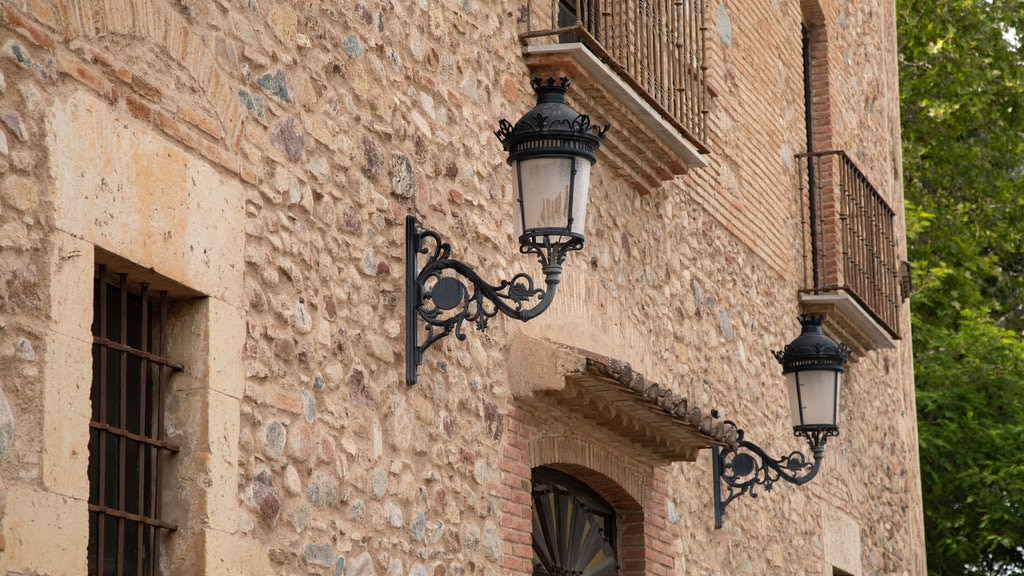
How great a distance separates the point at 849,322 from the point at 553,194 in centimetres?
673

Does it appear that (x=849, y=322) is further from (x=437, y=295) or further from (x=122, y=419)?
(x=122, y=419)

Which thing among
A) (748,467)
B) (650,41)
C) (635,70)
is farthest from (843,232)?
(635,70)

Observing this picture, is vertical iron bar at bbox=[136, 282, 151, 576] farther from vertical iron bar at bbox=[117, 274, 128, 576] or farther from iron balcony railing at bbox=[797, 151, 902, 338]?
iron balcony railing at bbox=[797, 151, 902, 338]

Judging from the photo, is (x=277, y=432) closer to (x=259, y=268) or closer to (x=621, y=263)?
(x=259, y=268)

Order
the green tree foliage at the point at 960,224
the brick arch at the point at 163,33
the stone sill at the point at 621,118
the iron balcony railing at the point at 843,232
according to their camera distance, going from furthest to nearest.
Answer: the green tree foliage at the point at 960,224 < the iron balcony railing at the point at 843,232 < the stone sill at the point at 621,118 < the brick arch at the point at 163,33

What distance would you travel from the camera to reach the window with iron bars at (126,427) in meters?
4.39

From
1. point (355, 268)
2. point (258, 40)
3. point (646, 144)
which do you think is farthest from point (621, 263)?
point (258, 40)

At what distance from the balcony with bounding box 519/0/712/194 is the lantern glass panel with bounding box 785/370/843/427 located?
1.46 meters

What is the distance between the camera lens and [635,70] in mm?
7820

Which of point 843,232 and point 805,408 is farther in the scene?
point 843,232

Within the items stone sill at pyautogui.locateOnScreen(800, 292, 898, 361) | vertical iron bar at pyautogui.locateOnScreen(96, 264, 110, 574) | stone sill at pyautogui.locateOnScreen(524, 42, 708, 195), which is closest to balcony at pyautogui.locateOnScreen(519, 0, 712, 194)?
stone sill at pyautogui.locateOnScreen(524, 42, 708, 195)

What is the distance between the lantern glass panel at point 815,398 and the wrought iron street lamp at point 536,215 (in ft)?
11.7

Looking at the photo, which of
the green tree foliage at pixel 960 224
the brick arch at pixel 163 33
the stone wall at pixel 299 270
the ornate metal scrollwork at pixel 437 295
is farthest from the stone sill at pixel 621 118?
the green tree foliage at pixel 960 224

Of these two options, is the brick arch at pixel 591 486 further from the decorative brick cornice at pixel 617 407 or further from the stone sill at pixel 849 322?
the stone sill at pixel 849 322
